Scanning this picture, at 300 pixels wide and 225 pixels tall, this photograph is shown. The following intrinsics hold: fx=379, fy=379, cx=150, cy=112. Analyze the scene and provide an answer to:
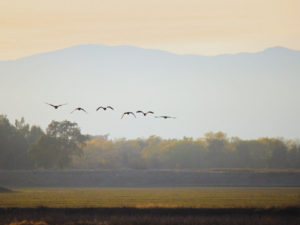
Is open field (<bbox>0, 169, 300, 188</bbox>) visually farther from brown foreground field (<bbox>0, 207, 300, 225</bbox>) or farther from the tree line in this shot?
brown foreground field (<bbox>0, 207, 300, 225</bbox>)

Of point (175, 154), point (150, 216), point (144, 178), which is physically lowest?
point (150, 216)

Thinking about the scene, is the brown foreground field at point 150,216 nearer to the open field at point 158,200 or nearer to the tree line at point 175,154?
the open field at point 158,200

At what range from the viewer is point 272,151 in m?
141

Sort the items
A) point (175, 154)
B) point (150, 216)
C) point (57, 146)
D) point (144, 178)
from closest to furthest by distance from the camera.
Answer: point (150, 216), point (144, 178), point (57, 146), point (175, 154)

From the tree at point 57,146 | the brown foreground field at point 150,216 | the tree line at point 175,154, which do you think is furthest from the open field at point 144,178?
the brown foreground field at point 150,216

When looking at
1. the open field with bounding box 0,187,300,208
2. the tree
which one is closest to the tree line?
the tree

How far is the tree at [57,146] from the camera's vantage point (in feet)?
340

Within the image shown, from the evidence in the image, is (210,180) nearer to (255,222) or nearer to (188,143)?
(255,222)

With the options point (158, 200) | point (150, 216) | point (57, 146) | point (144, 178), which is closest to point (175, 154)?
point (57, 146)

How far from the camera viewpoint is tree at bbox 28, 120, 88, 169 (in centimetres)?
10375

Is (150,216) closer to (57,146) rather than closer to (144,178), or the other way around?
(144,178)

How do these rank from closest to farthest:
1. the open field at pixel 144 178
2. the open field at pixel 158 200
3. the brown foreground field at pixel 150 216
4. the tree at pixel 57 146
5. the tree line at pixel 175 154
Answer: the brown foreground field at pixel 150 216 < the open field at pixel 158 200 < the open field at pixel 144 178 < the tree at pixel 57 146 < the tree line at pixel 175 154

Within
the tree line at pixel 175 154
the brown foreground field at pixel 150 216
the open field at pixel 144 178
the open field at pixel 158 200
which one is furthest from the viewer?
the tree line at pixel 175 154

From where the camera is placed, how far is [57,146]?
106938 mm
